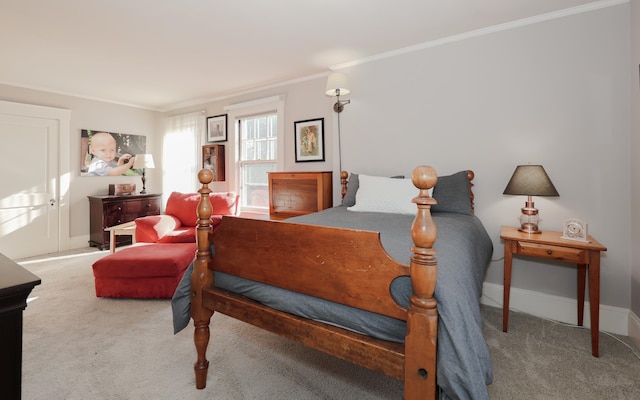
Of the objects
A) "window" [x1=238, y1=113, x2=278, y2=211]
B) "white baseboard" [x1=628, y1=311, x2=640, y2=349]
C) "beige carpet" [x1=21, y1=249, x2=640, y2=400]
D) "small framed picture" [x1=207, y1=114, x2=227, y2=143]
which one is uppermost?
"small framed picture" [x1=207, y1=114, x2=227, y2=143]

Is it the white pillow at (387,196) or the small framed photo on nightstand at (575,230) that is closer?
the small framed photo on nightstand at (575,230)

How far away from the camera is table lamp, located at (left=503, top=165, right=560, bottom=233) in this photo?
84.3 inches

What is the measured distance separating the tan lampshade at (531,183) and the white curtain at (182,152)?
4.46 metres

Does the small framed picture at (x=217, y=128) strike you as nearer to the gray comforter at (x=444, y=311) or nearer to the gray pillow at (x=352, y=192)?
the gray pillow at (x=352, y=192)

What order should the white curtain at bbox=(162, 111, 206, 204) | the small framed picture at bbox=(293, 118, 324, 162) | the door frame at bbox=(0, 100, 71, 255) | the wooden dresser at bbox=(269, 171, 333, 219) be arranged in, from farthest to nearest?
the white curtain at bbox=(162, 111, 206, 204) → the door frame at bbox=(0, 100, 71, 255) → the small framed picture at bbox=(293, 118, 324, 162) → the wooden dresser at bbox=(269, 171, 333, 219)

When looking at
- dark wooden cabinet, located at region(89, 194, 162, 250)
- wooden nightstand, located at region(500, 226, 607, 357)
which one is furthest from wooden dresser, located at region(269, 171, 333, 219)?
dark wooden cabinet, located at region(89, 194, 162, 250)

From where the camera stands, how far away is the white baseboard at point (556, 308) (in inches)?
86.8

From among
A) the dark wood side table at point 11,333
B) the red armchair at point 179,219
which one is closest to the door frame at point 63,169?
the red armchair at point 179,219

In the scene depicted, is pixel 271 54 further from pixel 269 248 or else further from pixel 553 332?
pixel 553 332

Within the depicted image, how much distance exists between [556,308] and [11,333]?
322cm

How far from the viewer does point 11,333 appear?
771 millimetres

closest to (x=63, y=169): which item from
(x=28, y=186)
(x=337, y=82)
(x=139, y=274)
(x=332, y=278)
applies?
(x=28, y=186)

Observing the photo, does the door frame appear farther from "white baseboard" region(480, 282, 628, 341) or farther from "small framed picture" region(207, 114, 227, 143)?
"white baseboard" region(480, 282, 628, 341)

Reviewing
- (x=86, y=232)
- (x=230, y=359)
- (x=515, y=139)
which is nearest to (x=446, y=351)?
(x=230, y=359)
